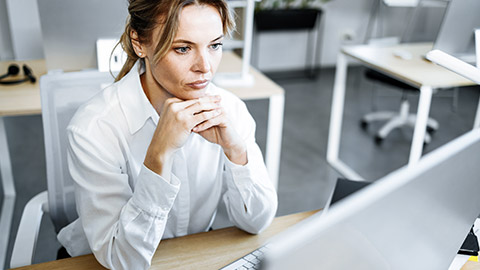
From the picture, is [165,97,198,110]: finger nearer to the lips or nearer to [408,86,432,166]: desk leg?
the lips

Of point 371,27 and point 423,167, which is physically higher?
point 423,167

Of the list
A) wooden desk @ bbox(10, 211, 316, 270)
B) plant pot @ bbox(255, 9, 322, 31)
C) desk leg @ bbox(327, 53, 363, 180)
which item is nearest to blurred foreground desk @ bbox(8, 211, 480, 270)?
wooden desk @ bbox(10, 211, 316, 270)

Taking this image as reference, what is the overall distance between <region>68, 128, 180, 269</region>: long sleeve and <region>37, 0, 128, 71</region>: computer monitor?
0.88 meters

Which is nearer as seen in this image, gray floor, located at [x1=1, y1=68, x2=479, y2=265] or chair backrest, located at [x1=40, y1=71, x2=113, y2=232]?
chair backrest, located at [x1=40, y1=71, x2=113, y2=232]

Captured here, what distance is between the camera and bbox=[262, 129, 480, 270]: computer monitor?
375mm

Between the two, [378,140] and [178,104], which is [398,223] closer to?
[178,104]

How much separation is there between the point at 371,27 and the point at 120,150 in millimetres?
4403

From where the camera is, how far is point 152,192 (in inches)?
34.3

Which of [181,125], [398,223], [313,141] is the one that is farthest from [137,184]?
[313,141]

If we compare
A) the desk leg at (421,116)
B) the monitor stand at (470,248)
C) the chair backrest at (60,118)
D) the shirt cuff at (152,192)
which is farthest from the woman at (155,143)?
the desk leg at (421,116)

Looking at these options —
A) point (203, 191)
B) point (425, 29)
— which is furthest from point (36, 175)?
point (425, 29)

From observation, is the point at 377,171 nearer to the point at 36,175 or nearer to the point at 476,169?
the point at 36,175

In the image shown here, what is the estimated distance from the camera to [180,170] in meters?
1.08

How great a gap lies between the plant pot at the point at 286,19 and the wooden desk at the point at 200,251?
3454 millimetres
